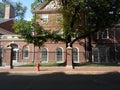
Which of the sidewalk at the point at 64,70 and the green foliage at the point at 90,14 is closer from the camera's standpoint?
the sidewalk at the point at 64,70

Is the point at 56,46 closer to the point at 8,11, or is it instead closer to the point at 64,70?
the point at 8,11

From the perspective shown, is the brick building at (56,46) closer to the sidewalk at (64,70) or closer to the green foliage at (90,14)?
the green foliage at (90,14)

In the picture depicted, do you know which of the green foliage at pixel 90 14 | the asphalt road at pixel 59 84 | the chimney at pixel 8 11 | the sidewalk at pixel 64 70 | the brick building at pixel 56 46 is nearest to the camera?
the asphalt road at pixel 59 84

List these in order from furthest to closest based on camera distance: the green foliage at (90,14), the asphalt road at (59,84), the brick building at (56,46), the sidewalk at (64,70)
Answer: the brick building at (56,46) → the green foliage at (90,14) → the sidewalk at (64,70) → the asphalt road at (59,84)

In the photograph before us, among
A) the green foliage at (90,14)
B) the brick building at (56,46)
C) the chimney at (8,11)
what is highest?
the chimney at (8,11)

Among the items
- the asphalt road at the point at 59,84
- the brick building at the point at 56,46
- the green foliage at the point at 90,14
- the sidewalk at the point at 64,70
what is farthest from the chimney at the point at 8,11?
the asphalt road at the point at 59,84

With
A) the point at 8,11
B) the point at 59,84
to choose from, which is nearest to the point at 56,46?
the point at 8,11

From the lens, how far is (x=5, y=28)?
182 feet

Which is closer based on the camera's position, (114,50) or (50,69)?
(50,69)

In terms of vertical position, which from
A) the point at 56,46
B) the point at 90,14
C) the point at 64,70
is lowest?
the point at 64,70

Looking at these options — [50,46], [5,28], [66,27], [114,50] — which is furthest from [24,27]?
[5,28]

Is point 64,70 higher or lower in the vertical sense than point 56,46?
lower

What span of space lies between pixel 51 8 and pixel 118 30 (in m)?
11.6

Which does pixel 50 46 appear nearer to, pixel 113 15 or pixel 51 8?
pixel 51 8
